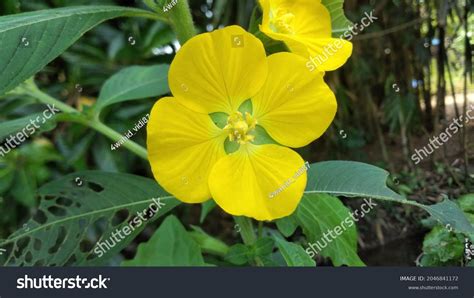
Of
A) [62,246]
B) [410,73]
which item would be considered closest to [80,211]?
[62,246]

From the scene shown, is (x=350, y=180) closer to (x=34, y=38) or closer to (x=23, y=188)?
(x=34, y=38)

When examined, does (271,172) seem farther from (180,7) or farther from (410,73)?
(410,73)

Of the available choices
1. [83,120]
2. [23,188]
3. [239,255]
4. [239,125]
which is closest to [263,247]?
[239,255]

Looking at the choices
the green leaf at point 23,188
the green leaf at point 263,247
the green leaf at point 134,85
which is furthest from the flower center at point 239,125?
the green leaf at point 23,188

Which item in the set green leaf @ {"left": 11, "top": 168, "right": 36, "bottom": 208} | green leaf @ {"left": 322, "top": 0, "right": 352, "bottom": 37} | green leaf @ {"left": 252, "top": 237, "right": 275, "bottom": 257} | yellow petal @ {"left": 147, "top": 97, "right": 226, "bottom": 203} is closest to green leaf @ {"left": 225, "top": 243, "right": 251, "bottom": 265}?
green leaf @ {"left": 252, "top": 237, "right": 275, "bottom": 257}

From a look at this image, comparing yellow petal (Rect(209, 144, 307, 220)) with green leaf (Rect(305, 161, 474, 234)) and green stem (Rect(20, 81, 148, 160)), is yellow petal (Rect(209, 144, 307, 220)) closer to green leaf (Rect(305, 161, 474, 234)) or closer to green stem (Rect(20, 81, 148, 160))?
green leaf (Rect(305, 161, 474, 234))
